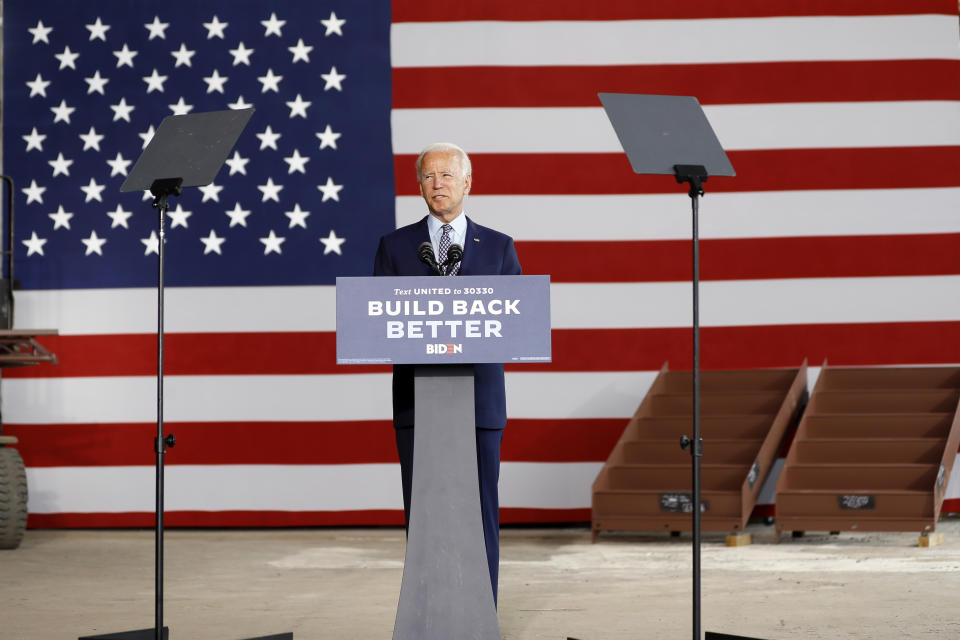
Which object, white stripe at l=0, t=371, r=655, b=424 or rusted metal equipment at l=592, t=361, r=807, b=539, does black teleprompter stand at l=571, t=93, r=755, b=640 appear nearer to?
rusted metal equipment at l=592, t=361, r=807, b=539

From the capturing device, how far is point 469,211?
646 cm

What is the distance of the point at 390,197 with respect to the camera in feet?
21.3

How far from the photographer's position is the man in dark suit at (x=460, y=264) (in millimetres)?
2939

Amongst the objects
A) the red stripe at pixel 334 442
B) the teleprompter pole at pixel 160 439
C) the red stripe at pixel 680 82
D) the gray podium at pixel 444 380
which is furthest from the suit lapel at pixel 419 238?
the red stripe at pixel 680 82

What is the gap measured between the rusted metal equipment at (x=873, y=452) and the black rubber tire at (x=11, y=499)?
11.5ft

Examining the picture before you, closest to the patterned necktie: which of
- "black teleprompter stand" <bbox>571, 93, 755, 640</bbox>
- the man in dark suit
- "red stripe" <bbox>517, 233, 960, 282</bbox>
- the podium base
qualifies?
the man in dark suit

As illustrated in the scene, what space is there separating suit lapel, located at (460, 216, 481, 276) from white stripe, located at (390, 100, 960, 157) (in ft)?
11.6

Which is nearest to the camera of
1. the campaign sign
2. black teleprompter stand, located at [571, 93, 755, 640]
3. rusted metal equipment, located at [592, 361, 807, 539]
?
the campaign sign

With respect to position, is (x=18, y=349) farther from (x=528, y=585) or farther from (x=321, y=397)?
(x=528, y=585)

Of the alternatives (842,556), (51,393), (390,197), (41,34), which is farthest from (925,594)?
(41,34)

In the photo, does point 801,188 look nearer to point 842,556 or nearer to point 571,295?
point 571,295

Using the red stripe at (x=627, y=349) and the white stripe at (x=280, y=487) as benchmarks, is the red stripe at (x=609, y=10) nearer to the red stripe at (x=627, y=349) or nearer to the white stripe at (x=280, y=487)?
the red stripe at (x=627, y=349)

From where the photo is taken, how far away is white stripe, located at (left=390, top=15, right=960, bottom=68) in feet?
21.3

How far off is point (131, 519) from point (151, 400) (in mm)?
645
